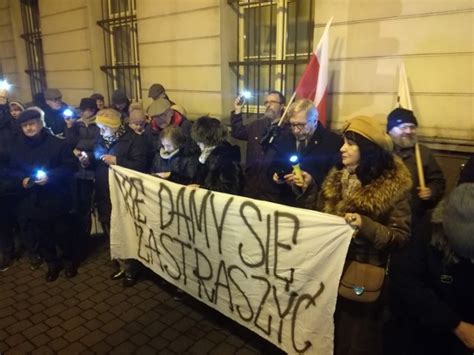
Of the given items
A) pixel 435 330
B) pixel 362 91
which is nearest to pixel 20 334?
pixel 435 330

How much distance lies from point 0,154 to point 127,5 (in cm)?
467

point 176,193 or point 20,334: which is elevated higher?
point 176,193

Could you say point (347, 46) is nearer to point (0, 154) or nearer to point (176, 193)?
point (176, 193)

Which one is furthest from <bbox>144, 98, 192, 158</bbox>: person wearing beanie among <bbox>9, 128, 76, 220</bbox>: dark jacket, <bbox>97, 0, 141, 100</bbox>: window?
<bbox>97, 0, 141, 100</bbox>: window

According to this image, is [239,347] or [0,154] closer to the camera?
[239,347]

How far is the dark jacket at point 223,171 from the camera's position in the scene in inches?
128

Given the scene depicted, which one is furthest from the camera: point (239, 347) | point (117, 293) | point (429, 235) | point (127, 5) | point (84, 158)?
point (127, 5)

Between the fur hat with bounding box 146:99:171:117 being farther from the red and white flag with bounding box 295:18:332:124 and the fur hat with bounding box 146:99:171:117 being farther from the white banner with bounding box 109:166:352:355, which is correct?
the red and white flag with bounding box 295:18:332:124

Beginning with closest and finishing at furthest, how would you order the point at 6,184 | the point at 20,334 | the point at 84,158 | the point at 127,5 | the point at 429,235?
the point at 429,235 → the point at 20,334 → the point at 6,184 → the point at 84,158 → the point at 127,5

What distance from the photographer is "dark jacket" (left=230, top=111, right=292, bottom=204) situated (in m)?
3.38

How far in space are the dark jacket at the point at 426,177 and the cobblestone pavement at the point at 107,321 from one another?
171 centimetres

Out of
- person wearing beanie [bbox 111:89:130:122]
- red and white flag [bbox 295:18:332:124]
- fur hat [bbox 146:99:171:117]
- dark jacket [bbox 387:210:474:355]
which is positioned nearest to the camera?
dark jacket [bbox 387:210:474:355]

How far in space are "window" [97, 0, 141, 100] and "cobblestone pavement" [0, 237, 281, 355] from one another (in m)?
4.93

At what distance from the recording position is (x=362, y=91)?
445 cm
